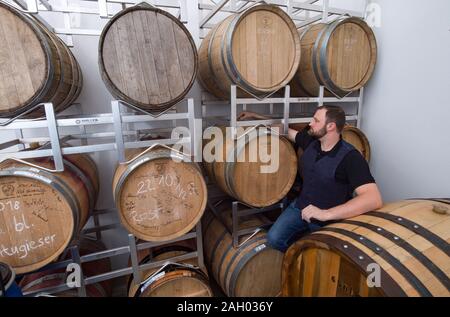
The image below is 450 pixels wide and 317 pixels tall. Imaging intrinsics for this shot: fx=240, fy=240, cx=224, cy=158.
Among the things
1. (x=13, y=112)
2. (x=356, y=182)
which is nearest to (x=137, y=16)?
(x=13, y=112)

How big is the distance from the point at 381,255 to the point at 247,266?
1.37m

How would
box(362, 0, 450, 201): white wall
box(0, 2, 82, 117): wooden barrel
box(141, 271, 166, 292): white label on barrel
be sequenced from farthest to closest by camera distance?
1. box(362, 0, 450, 201): white wall
2. box(141, 271, 166, 292): white label on barrel
3. box(0, 2, 82, 117): wooden barrel

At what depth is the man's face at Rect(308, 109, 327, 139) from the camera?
80.5 inches

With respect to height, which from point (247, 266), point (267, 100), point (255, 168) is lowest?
point (247, 266)

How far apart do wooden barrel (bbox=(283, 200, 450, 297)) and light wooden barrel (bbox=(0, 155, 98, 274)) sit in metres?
1.57

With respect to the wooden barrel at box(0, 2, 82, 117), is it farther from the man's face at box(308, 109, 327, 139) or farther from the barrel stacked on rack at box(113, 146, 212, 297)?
the man's face at box(308, 109, 327, 139)

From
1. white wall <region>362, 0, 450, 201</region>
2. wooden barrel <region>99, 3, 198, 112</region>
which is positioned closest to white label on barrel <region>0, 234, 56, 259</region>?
wooden barrel <region>99, 3, 198, 112</region>

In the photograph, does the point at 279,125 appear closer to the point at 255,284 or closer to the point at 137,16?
the point at 137,16

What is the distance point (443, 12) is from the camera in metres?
2.12

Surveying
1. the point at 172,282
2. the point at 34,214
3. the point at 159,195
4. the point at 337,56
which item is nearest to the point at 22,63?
the point at 34,214

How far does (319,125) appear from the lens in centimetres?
206

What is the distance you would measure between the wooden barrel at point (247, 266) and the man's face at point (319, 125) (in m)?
1.11

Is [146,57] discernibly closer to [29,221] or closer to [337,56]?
[29,221]
